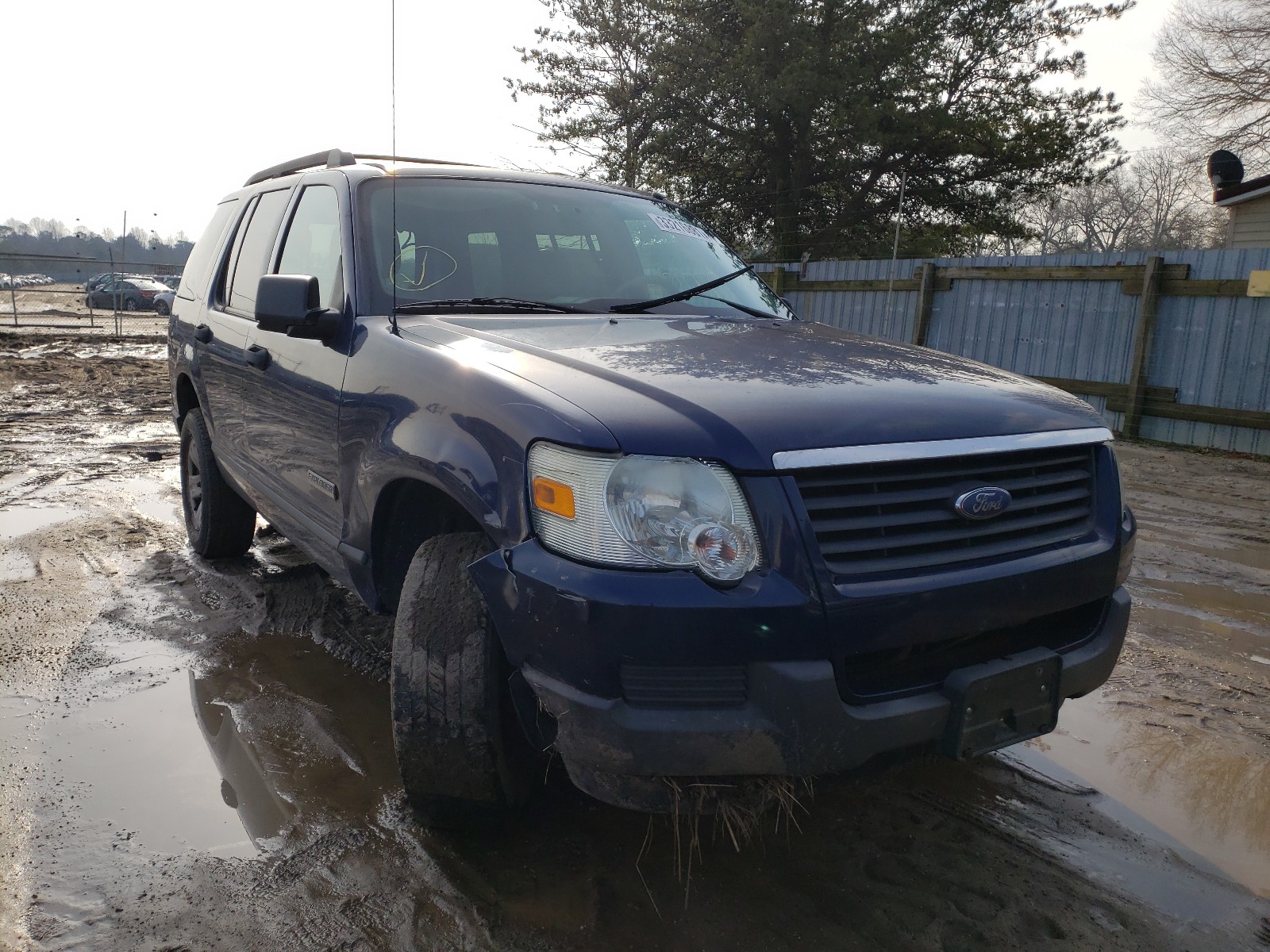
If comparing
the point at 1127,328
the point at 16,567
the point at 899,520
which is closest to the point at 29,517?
the point at 16,567

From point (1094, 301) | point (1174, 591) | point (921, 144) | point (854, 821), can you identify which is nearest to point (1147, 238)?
point (921, 144)

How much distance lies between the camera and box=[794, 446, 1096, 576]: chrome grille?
6.51 ft

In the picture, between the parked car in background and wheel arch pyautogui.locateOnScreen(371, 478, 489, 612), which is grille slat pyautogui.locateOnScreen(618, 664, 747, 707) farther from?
the parked car in background

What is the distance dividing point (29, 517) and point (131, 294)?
31.5m

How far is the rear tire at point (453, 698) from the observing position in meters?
2.22

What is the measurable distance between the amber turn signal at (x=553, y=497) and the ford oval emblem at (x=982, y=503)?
0.86 metres

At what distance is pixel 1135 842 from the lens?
102 inches

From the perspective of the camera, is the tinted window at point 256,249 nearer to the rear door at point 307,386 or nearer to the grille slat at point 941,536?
the rear door at point 307,386

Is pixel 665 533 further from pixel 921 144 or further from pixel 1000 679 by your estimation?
pixel 921 144

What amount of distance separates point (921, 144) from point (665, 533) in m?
20.9

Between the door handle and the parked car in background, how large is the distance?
32.8m

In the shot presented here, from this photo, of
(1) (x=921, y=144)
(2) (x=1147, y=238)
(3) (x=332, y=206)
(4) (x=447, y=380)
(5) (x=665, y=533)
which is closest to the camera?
(5) (x=665, y=533)

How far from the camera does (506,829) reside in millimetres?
2494

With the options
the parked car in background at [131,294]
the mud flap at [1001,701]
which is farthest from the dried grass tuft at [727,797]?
the parked car in background at [131,294]
